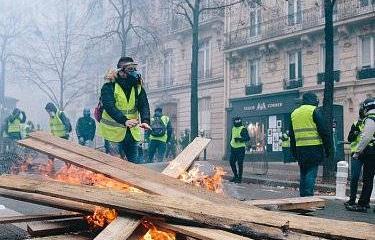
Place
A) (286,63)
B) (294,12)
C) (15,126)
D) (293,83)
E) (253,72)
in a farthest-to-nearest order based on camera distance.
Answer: (253,72) → (286,63) → (294,12) → (293,83) → (15,126)

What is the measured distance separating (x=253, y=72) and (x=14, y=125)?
47.8ft

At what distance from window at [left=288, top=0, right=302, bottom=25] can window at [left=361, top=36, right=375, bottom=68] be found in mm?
3804

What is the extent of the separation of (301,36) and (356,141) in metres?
16.3

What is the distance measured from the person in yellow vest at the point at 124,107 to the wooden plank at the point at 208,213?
224 cm

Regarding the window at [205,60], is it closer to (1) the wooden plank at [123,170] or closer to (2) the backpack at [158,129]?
(2) the backpack at [158,129]

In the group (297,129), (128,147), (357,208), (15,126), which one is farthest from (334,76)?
(128,147)

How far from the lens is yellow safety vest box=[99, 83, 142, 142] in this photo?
5898 millimetres

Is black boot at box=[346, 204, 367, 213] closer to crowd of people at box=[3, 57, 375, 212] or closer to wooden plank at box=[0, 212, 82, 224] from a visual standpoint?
crowd of people at box=[3, 57, 375, 212]

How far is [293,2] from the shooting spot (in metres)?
24.1

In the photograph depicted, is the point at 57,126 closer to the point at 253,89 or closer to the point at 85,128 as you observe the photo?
the point at 85,128

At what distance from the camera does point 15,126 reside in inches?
617

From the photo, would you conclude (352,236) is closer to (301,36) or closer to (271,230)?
(271,230)

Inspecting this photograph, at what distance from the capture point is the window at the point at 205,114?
93.7ft

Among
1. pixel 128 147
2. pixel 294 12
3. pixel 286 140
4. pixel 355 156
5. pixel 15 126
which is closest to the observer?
pixel 128 147
